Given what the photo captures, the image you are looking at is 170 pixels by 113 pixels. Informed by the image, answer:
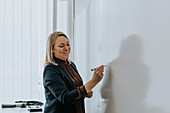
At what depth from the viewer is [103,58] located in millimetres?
1026

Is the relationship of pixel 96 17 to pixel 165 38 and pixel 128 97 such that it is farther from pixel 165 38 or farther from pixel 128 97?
pixel 165 38

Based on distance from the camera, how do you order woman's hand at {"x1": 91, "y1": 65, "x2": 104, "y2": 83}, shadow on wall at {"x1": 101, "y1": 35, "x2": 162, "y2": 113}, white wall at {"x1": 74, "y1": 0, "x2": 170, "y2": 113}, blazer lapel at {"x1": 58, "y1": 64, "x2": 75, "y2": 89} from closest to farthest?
Result: white wall at {"x1": 74, "y1": 0, "x2": 170, "y2": 113}, shadow on wall at {"x1": 101, "y1": 35, "x2": 162, "y2": 113}, woman's hand at {"x1": 91, "y1": 65, "x2": 104, "y2": 83}, blazer lapel at {"x1": 58, "y1": 64, "x2": 75, "y2": 89}

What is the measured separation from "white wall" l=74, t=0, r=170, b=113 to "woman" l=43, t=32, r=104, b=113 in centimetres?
11

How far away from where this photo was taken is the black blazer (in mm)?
1100

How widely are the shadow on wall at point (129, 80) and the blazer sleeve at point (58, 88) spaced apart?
0.79 ft

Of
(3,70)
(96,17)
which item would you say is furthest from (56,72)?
(3,70)

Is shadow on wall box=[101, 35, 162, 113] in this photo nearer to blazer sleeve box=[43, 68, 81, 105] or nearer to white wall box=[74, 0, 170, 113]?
white wall box=[74, 0, 170, 113]

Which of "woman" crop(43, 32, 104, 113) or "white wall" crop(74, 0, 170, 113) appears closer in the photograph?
"white wall" crop(74, 0, 170, 113)

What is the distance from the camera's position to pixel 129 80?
0.64 meters

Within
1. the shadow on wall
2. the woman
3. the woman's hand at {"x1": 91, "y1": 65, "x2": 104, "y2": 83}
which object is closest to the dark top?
the woman

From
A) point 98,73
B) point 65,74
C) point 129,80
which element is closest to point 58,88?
point 65,74

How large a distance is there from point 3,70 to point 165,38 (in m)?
1.76

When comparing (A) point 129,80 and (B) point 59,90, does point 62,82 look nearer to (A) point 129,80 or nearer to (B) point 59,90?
(B) point 59,90

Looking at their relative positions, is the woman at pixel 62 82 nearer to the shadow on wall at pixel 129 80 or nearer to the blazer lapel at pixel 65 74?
the blazer lapel at pixel 65 74
